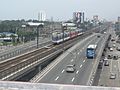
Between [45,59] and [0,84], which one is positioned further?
[45,59]

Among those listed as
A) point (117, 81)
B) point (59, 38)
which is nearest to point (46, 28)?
point (59, 38)

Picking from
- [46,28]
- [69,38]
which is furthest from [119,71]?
[46,28]

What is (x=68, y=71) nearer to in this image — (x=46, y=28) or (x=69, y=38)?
(x=69, y=38)

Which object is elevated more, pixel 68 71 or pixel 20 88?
pixel 20 88

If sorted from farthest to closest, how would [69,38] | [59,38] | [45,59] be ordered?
[69,38] < [59,38] < [45,59]

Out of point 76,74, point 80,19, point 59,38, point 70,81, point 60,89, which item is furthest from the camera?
point 80,19

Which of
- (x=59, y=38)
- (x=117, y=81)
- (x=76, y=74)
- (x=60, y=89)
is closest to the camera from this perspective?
(x=60, y=89)

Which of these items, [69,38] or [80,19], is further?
[80,19]

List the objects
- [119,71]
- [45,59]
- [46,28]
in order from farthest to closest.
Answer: [46,28]
[119,71]
[45,59]

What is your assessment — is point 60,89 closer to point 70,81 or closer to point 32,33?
point 70,81
